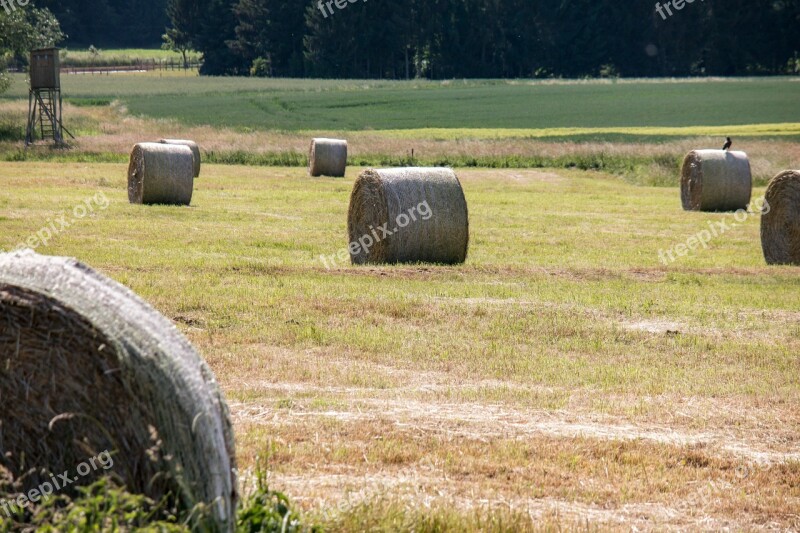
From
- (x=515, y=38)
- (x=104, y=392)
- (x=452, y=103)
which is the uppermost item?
(x=515, y=38)

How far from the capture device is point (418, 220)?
16.9 meters

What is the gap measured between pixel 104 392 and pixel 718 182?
23.9m

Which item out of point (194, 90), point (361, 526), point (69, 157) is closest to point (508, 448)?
point (361, 526)

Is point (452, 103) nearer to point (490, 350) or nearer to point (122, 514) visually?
point (490, 350)

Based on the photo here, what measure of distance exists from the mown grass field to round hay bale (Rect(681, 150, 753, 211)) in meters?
0.71

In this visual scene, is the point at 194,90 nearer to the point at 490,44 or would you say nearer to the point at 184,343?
the point at 490,44

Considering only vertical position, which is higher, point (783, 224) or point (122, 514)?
point (122, 514)

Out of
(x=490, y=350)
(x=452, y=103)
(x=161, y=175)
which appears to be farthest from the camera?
(x=452, y=103)

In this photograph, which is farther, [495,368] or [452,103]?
[452,103]

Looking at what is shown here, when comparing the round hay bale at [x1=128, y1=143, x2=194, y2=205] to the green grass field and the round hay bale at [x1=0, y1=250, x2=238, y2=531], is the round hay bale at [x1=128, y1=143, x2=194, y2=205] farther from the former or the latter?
the green grass field

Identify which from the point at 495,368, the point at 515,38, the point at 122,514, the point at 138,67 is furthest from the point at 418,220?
the point at 138,67

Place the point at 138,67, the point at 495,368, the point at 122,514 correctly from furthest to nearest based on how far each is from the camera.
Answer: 1. the point at 138,67
2. the point at 495,368
3. the point at 122,514

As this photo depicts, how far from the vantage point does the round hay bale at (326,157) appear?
35.6 m

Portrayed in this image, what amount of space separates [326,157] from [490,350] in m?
25.0
